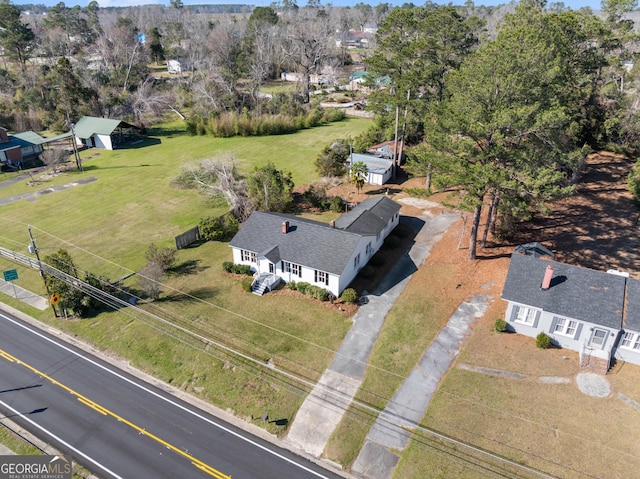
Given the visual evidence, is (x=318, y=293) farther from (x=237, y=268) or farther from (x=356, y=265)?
(x=237, y=268)

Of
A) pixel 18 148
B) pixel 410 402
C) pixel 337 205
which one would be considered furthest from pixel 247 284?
pixel 18 148

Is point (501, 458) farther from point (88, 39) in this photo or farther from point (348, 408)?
point (88, 39)

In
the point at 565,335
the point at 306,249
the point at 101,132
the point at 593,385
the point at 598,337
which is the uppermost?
the point at 101,132

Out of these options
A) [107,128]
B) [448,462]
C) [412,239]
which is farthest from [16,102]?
[448,462]

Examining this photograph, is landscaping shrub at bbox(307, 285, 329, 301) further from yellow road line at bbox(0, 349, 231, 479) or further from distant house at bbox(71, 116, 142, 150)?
distant house at bbox(71, 116, 142, 150)

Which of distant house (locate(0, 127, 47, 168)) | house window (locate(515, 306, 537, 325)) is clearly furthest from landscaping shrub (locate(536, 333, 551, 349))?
distant house (locate(0, 127, 47, 168))

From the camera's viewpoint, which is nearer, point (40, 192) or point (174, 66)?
point (40, 192)

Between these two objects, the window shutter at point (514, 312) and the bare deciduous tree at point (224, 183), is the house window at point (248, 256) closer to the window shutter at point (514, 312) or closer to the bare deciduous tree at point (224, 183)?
the bare deciduous tree at point (224, 183)

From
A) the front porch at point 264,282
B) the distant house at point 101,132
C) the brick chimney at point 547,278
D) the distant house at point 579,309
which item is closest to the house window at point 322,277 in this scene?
the front porch at point 264,282
